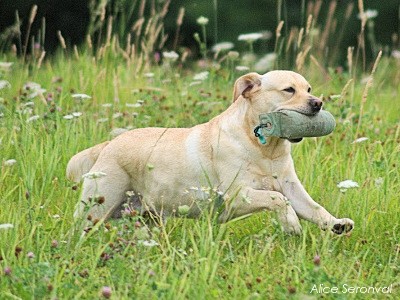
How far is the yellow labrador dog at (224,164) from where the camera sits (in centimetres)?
567

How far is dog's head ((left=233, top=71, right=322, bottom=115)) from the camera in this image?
5918 millimetres

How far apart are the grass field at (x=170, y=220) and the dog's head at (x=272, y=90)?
453 mm

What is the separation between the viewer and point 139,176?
624cm

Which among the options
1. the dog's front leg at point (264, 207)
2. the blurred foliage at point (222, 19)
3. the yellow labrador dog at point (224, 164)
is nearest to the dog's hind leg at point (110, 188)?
the yellow labrador dog at point (224, 164)

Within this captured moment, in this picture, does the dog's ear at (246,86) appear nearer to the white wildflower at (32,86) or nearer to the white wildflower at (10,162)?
the white wildflower at (10,162)

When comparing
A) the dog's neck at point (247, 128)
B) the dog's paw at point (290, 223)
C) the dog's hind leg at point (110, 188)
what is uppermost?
the dog's neck at point (247, 128)

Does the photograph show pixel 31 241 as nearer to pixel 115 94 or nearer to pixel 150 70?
pixel 115 94

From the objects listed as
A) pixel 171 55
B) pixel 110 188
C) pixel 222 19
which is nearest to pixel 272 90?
pixel 110 188

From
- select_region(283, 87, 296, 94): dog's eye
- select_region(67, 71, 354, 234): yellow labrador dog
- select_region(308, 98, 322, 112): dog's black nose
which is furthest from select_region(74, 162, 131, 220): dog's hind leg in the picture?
select_region(308, 98, 322, 112): dog's black nose

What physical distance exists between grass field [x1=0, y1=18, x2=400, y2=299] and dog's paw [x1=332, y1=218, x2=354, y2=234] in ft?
0.16

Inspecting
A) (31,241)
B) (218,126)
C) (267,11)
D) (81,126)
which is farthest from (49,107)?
(267,11)

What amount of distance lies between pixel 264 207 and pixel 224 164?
1.45 feet

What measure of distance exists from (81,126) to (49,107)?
333 millimetres

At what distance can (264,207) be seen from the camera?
5.57m
